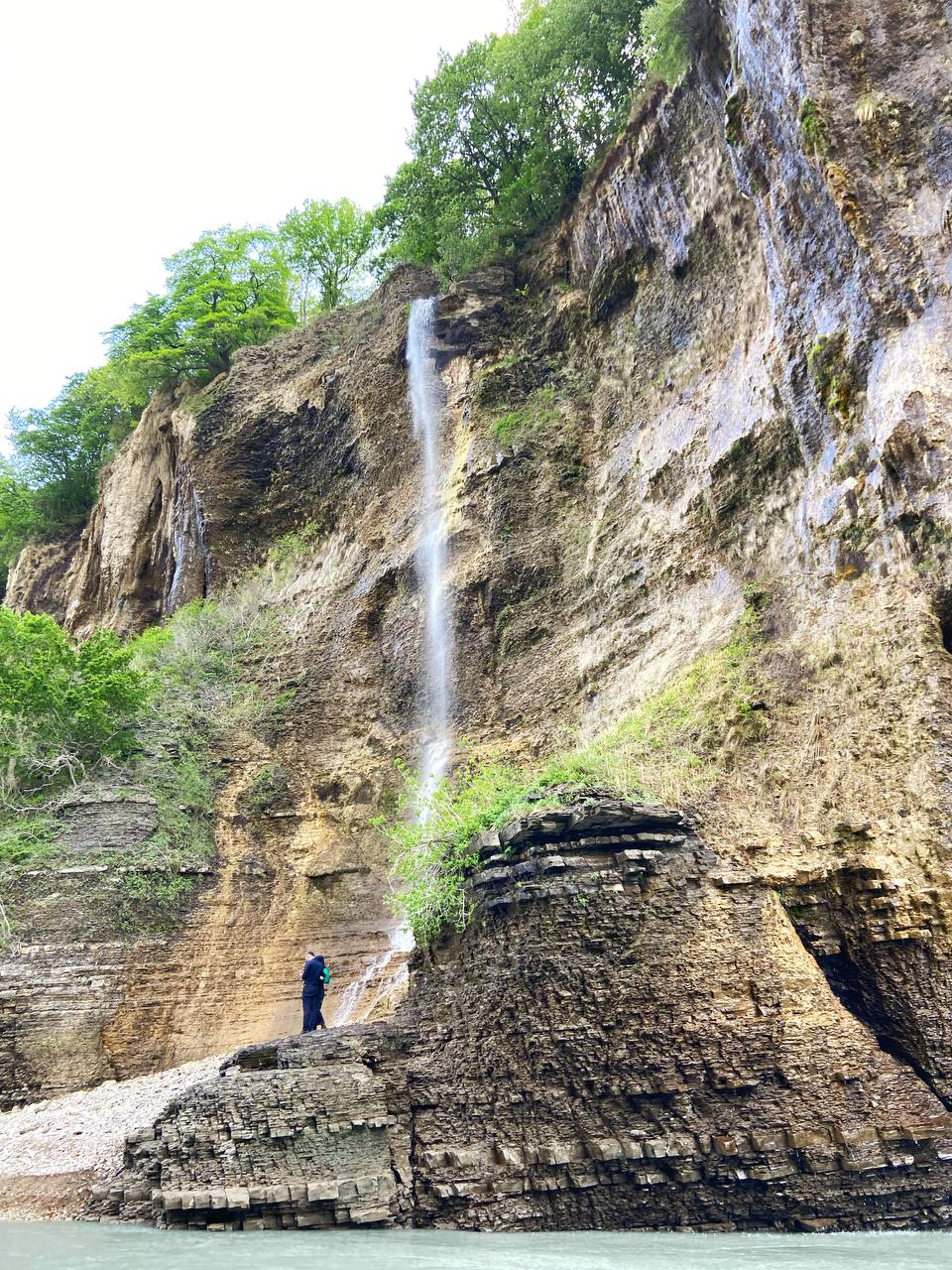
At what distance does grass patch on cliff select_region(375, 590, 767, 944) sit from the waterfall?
16.7 feet

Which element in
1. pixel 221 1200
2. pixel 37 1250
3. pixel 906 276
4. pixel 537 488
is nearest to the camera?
pixel 37 1250

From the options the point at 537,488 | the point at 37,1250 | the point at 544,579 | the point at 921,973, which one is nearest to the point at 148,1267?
the point at 37,1250

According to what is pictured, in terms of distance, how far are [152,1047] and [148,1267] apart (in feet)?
31.8

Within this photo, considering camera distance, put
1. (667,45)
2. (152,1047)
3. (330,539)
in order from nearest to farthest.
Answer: (152,1047), (667,45), (330,539)

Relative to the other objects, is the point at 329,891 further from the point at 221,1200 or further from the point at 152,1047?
the point at 221,1200

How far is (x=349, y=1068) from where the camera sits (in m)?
10.3

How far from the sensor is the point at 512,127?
84.1 feet

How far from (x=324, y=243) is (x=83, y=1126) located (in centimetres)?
2895

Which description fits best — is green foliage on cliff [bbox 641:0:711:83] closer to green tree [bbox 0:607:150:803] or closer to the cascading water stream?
the cascading water stream

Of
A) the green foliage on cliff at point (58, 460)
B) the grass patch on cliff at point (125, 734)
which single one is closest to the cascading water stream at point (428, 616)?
the grass patch on cliff at point (125, 734)

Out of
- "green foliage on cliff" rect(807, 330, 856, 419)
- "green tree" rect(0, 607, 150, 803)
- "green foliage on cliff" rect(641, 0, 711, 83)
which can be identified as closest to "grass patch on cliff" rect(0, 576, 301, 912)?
"green tree" rect(0, 607, 150, 803)

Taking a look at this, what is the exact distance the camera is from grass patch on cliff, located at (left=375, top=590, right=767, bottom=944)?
38.0ft

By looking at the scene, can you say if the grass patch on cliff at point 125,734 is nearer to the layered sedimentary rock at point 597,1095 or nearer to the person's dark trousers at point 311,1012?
the person's dark trousers at point 311,1012

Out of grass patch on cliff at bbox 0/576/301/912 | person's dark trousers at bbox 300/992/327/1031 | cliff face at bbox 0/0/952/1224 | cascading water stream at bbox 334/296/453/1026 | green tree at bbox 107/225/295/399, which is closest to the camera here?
cliff face at bbox 0/0/952/1224
